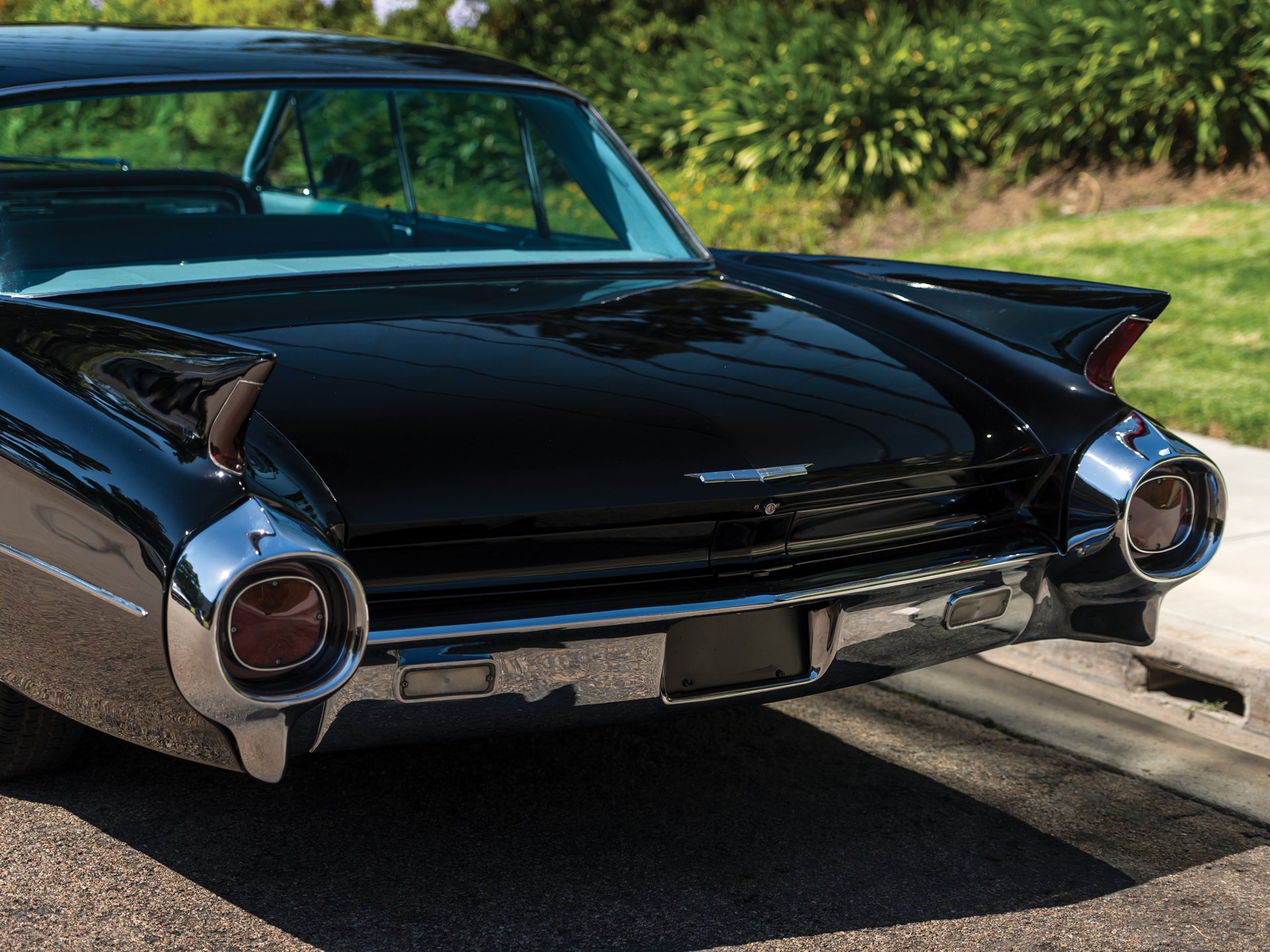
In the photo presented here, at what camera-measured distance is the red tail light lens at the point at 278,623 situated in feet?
6.95

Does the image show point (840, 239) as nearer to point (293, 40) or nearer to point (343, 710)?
point (293, 40)

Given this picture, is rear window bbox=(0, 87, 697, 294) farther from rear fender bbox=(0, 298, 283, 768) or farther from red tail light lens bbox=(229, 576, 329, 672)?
red tail light lens bbox=(229, 576, 329, 672)

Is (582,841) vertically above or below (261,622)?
below

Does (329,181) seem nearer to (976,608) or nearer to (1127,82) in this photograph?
(976,608)

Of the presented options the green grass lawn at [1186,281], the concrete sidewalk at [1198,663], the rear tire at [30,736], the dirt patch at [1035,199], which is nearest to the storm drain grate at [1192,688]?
the concrete sidewalk at [1198,663]

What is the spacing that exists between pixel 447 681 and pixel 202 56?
6.72ft

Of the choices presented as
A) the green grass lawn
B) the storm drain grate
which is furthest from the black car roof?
the green grass lawn

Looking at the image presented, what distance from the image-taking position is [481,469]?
2416 mm

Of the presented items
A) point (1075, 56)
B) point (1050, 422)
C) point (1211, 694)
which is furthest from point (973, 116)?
point (1050, 422)

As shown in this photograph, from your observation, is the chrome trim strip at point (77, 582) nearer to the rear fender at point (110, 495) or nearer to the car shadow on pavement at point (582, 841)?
the rear fender at point (110, 495)

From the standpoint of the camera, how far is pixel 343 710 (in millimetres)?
2271

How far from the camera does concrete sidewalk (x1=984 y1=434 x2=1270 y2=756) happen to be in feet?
11.8

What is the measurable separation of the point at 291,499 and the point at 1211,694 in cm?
270

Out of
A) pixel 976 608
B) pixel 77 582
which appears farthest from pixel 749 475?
pixel 77 582
